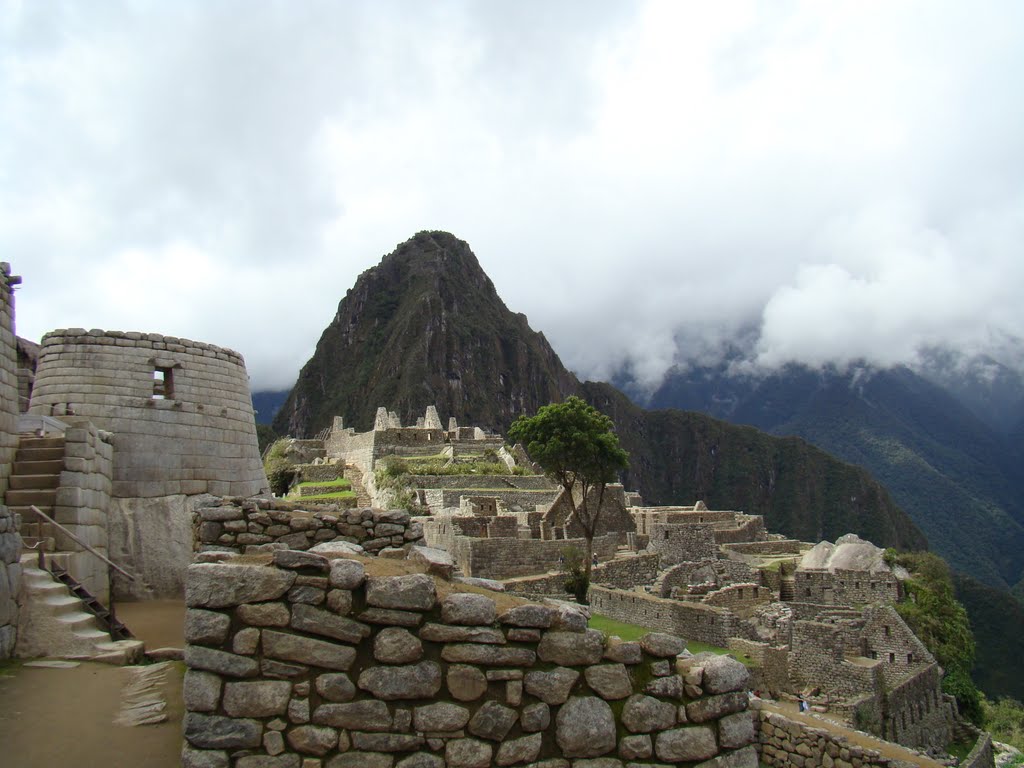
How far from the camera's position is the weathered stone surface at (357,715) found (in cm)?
354

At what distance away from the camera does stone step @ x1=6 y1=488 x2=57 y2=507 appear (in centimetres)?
759

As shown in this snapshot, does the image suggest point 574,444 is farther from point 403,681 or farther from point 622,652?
point 403,681

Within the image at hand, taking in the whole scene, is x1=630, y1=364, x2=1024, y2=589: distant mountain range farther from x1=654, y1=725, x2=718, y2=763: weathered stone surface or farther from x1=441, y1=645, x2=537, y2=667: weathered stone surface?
x1=441, y1=645, x2=537, y2=667: weathered stone surface

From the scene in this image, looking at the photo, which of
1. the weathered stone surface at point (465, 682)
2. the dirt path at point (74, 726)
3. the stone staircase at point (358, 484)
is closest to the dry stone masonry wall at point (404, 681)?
the weathered stone surface at point (465, 682)

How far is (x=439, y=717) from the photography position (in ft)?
11.9

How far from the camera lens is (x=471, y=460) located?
33656mm

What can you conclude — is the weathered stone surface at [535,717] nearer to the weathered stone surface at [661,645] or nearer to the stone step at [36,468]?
the weathered stone surface at [661,645]

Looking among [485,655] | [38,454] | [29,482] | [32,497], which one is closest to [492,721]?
[485,655]

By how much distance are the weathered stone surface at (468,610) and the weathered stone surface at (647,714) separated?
3.09 feet

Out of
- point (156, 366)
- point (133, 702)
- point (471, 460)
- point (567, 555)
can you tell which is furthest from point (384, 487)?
point (133, 702)

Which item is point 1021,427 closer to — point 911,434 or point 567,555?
point 911,434

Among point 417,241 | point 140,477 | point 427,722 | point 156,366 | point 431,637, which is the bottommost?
point 427,722

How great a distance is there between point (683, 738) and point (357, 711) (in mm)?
1789

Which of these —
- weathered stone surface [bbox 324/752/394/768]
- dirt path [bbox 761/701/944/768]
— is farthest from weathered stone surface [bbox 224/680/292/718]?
dirt path [bbox 761/701/944/768]
